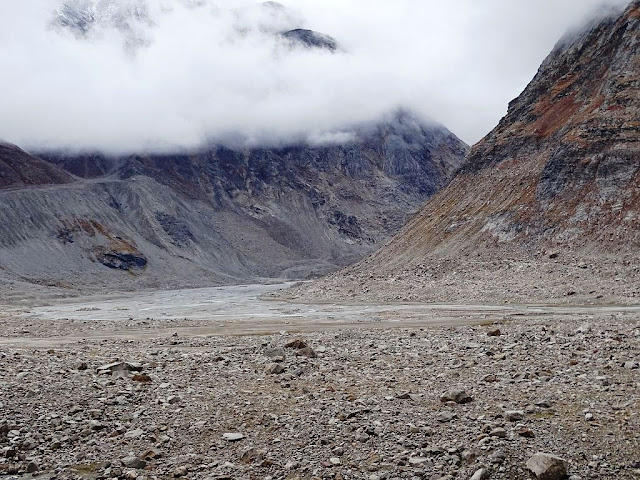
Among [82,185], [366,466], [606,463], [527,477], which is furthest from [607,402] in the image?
[82,185]

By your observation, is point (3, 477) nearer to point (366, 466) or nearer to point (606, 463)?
point (366, 466)

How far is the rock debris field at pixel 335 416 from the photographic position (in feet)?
33.7

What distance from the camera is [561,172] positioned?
7394 centimetres

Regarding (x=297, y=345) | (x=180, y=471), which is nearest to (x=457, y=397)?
(x=180, y=471)

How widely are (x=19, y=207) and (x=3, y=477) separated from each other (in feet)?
486

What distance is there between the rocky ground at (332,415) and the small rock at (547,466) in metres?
0.06

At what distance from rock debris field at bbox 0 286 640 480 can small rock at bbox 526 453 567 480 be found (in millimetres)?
23

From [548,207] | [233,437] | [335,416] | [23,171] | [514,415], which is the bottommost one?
[233,437]

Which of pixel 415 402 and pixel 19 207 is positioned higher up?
pixel 19 207

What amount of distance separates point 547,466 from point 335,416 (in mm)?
4569

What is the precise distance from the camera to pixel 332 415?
1270 centimetres

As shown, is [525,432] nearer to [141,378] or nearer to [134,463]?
[134,463]

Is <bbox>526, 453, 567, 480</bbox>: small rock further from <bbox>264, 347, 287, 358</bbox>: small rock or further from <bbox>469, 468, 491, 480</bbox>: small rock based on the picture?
<bbox>264, 347, 287, 358</bbox>: small rock

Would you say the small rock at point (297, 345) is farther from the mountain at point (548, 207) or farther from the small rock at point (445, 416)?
the mountain at point (548, 207)
